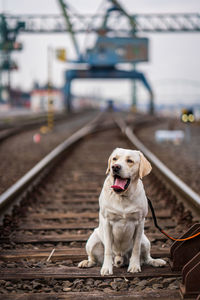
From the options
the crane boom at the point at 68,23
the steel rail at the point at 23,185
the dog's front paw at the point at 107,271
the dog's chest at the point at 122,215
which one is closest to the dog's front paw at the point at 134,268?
the dog's front paw at the point at 107,271

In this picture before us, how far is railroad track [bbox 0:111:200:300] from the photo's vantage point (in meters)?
3.00

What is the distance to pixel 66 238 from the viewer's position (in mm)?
4199

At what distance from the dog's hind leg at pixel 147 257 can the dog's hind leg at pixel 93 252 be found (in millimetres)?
345

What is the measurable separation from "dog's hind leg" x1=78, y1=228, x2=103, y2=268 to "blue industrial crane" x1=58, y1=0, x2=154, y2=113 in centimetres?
4641

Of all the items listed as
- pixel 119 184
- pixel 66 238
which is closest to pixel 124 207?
pixel 119 184

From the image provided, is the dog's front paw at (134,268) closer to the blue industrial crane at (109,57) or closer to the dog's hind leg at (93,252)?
the dog's hind leg at (93,252)

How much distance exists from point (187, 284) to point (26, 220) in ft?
8.70

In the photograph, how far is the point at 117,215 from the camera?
3.10 m

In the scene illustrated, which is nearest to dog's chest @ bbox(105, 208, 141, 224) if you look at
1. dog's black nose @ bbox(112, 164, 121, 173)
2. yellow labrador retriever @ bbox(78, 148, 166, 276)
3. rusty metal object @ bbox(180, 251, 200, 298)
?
yellow labrador retriever @ bbox(78, 148, 166, 276)

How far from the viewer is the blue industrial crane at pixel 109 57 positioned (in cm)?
4934

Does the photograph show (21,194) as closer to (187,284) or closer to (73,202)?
(73,202)

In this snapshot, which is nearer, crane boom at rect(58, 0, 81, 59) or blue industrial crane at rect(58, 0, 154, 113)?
blue industrial crane at rect(58, 0, 154, 113)

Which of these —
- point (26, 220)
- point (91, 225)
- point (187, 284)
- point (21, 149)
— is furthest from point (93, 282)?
point (21, 149)

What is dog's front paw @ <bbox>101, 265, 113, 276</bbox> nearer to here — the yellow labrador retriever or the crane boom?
the yellow labrador retriever
